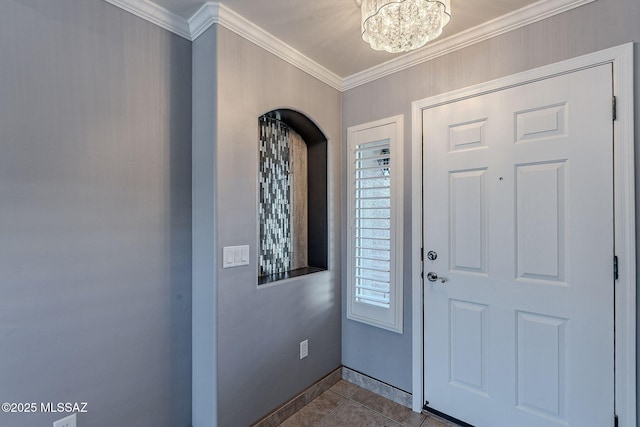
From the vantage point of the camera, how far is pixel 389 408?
6.43ft

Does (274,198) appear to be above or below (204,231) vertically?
above

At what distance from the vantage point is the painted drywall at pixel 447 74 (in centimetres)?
137

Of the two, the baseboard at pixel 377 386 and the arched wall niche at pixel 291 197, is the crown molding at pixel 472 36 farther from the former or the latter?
the baseboard at pixel 377 386

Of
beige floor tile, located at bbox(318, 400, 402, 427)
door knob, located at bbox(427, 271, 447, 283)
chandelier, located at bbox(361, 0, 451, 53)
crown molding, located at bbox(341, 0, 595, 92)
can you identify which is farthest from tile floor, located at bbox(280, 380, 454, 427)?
crown molding, located at bbox(341, 0, 595, 92)

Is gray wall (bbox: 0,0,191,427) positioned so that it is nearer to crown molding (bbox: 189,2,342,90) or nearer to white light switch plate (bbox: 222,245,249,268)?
crown molding (bbox: 189,2,342,90)

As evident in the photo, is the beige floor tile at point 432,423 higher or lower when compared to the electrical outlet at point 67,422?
lower

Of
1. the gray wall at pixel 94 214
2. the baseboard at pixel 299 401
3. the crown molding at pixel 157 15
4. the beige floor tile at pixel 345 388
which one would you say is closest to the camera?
the gray wall at pixel 94 214

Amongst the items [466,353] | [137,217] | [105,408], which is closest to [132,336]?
[105,408]

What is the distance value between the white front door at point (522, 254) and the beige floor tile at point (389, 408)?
0.17 metres

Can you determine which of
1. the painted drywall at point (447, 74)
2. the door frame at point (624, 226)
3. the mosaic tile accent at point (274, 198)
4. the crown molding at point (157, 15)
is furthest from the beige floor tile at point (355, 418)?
A: the crown molding at point (157, 15)

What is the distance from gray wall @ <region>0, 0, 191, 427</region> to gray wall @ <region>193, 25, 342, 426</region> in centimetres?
14

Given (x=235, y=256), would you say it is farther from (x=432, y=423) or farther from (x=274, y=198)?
(x=432, y=423)

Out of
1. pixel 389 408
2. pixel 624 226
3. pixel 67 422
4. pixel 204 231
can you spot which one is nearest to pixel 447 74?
pixel 624 226

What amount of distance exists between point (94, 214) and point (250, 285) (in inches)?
33.7
